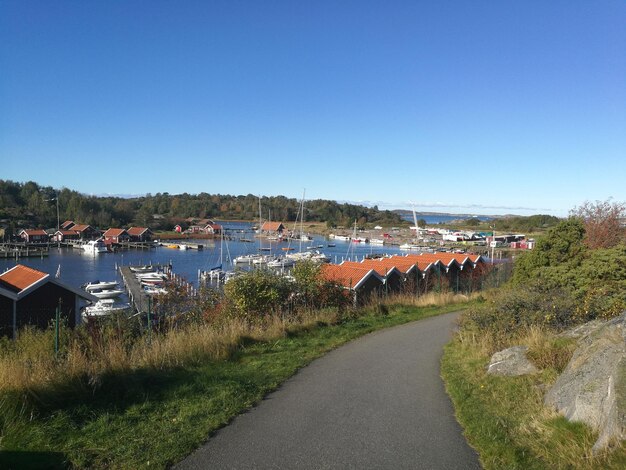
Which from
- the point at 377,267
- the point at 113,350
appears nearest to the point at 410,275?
the point at 377,267

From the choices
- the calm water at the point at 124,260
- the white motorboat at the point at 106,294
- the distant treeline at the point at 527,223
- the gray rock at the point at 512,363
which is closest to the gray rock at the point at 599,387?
the gray rock at the point at 512,363

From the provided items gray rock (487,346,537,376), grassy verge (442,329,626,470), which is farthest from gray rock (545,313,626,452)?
gray rock (487,346,537,376)

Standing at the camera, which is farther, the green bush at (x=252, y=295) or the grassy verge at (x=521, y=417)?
the green bush at (x=252, y=295)

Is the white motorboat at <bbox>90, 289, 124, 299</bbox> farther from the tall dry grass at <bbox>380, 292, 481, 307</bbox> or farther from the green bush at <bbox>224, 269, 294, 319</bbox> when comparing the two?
the green bush at <bbox>224, 269, 294, 319</bbox>

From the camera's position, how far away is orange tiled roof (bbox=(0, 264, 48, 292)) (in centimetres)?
1892

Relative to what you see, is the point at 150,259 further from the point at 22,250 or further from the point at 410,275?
the point at 410,275

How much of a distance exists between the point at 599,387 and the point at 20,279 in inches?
816

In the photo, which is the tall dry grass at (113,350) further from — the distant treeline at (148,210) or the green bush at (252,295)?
the distant treeline at (148,210)

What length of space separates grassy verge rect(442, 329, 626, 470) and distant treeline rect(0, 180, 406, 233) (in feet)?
339

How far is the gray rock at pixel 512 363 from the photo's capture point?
6.83m

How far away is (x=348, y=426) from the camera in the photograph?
17.9 feet

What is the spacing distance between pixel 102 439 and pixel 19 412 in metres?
1.04

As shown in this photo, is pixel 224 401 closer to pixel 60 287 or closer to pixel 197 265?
pixel 60 287

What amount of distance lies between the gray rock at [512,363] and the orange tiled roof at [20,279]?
17.6m
